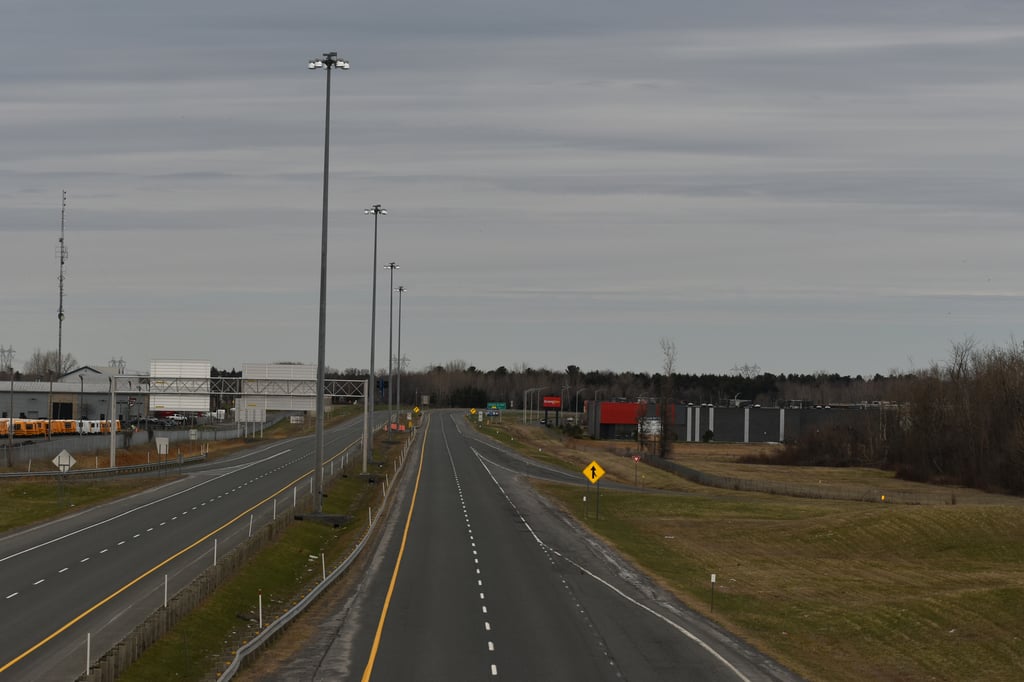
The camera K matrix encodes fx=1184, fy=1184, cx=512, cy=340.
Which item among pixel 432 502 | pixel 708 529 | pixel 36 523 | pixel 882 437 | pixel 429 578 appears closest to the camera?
pixel 429 578

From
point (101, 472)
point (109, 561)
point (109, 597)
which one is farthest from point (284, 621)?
point (101, 472)

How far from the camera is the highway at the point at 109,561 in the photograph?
3188 cm

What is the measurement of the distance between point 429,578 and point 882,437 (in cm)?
12416

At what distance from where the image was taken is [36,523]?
64.1 metres

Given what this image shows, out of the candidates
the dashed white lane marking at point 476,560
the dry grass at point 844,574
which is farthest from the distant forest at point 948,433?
the dashed white lane marking at point 476,560

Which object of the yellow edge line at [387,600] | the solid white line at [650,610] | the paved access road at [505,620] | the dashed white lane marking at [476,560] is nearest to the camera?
the yellow edge line at [387,600]

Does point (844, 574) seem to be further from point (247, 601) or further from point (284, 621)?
point (284, 621)

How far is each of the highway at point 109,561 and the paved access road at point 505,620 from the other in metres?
6.05

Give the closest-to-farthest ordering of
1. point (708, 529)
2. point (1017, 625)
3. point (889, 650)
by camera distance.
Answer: point (889, 650) → point (1017, 625) → point (708, 529)

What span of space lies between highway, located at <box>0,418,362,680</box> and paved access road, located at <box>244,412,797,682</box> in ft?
19.9

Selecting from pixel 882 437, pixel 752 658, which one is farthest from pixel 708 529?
pixel 882 437

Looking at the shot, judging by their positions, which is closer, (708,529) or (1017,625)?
(1017,625)

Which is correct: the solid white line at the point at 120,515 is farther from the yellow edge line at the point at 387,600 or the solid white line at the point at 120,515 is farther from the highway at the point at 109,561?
the yellow edge line at the point at 387,600

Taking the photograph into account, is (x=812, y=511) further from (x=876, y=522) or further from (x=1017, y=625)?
(x=1017, y=625)
